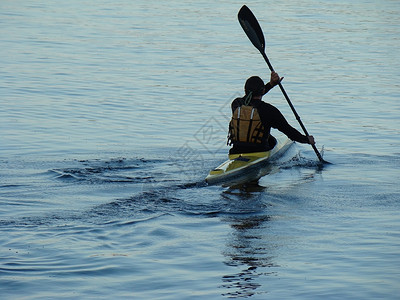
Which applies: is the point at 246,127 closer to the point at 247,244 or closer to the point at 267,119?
the point at 267,119

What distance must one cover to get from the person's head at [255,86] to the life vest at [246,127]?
0.64 feet

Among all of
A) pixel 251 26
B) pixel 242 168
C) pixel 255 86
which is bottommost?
pixel 242 168

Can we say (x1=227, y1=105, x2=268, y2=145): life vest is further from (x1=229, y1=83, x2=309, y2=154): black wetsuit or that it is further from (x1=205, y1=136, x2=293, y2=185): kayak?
(x1=205, y1=136, x2=293, y2=185): kayak

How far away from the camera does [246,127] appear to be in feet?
32.1

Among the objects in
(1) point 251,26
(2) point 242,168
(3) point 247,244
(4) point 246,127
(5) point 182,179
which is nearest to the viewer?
(3) point 247,244

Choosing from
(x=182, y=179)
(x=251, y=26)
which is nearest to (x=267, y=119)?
(x=182, y=179)

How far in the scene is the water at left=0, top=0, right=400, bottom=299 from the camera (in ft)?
21.6

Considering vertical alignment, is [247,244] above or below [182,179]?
below

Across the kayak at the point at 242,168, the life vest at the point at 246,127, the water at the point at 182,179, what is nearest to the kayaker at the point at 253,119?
the life vest at the point at 246,127

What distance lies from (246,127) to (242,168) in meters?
0.58

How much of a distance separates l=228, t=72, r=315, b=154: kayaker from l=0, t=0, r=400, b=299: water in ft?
1.99

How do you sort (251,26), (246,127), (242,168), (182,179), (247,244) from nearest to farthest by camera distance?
(247,244) → (242,168) → (182,179) → (246,127) → (251,26)

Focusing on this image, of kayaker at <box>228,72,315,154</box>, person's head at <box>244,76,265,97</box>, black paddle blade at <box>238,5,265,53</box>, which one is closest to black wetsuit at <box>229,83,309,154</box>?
kayaker at <box>228,72,315,154</box>

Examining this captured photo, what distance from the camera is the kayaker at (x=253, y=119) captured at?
968 centimetres
